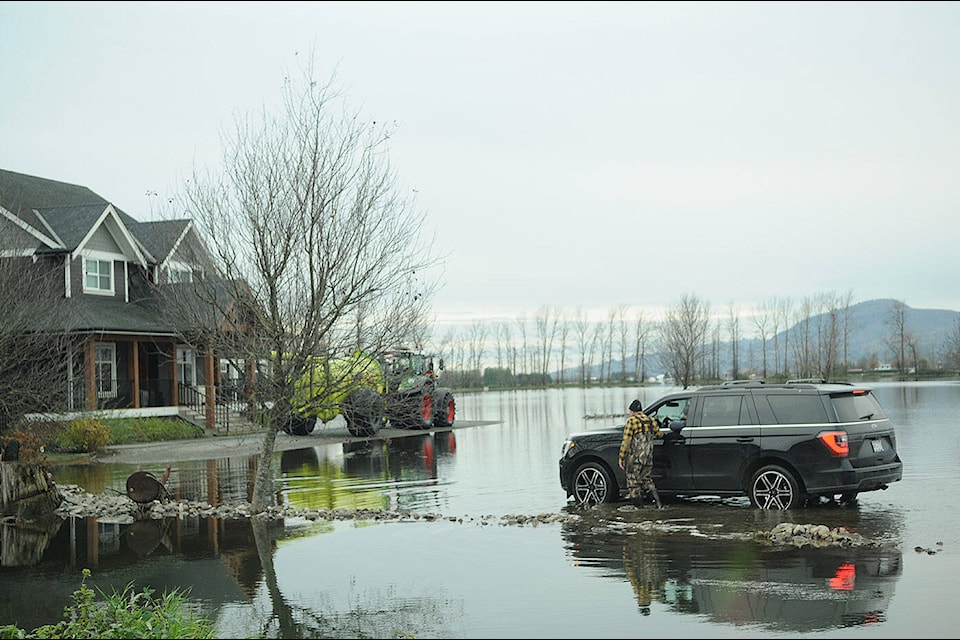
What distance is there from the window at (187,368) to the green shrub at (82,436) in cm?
1088

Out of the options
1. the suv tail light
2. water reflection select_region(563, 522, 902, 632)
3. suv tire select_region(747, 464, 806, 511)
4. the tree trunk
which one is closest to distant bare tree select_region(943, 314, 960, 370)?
suv tire select_region(747, 464, 806, 511)

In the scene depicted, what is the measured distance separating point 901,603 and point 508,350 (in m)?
138

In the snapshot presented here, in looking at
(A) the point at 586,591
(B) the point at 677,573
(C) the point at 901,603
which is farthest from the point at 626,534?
(C) the point at 901,603

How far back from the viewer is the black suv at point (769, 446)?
45.4 ft

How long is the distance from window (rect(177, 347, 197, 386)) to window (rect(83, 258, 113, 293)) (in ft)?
13.0

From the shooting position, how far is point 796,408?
1432 centimetres

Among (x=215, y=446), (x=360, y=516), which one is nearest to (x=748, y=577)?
(x=360, y=516)

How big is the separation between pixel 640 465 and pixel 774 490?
6.44ft

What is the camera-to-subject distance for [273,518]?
50.5 feet

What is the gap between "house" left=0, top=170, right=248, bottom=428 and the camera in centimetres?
3281

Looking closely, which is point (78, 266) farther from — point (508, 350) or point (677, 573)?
point (508, 350)

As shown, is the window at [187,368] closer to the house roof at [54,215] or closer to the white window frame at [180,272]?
the house roof at [54,215]

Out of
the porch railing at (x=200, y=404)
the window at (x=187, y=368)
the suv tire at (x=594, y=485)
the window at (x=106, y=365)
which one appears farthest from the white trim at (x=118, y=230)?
the suv tire at (x=594, y=485)

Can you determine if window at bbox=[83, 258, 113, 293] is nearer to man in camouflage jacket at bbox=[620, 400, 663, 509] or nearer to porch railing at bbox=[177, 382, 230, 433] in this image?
porch railing at bbox=[177, 382, 230, 433]
